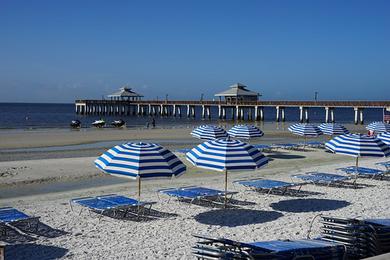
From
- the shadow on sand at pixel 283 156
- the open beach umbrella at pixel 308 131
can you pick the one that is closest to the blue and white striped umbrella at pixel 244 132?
the shadow on sand at pixel 283 156

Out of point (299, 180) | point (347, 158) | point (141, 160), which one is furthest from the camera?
point (347, 158)

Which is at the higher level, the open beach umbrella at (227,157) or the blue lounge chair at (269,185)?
the open beach umbrella at (227,157)

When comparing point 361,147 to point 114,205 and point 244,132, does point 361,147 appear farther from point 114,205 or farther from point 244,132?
point 244,132

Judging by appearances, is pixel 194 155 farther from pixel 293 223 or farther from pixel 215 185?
pixel 215 185

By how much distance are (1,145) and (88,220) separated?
19.9 m

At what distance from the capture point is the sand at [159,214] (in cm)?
744

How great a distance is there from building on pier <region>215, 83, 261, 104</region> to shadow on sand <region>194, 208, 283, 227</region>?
5865 centimetres

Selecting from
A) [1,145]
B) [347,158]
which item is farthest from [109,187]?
[1,145]

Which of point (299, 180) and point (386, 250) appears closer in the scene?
point (386, 250)

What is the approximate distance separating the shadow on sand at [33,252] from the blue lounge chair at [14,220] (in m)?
0.70

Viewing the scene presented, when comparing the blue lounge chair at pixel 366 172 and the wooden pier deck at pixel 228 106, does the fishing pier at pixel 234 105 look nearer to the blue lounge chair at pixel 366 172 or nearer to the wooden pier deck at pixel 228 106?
the wooden pier deck at pixel 228 106

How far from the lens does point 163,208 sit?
1026cm

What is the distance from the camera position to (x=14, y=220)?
8.09m

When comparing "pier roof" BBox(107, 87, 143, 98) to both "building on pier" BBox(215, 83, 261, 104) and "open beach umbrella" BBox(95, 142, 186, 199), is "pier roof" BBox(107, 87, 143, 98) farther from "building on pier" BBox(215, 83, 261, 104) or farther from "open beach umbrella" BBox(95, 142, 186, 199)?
"open beach umbrella" BBox(95, 142, 186, 199)
